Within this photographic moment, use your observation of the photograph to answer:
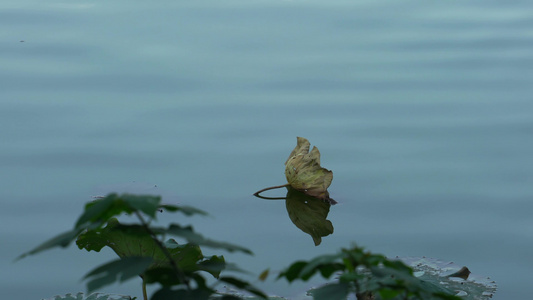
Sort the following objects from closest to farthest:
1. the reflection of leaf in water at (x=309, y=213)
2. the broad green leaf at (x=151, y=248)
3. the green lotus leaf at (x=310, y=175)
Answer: the broad green leaf at (x=151, y=248) → the reflection of leaf in water at (x=309, y=213) → the green lotus leaf at (x=310, y=175)

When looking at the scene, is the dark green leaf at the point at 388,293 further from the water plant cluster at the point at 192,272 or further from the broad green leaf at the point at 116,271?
the broad green leaf at the point at 116,271

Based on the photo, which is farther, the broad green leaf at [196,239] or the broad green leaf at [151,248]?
the broad green leaf at [151,248]

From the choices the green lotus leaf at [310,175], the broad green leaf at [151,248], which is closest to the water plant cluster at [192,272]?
the broad green leaf at [151,248]

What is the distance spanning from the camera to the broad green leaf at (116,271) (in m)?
0.88

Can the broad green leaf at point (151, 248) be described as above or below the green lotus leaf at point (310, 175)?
below

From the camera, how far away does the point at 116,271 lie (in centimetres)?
89

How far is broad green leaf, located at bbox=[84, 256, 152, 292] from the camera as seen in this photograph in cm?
88

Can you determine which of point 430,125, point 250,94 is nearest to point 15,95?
point 250,94

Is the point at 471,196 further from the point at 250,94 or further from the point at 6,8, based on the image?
the point at 6,8

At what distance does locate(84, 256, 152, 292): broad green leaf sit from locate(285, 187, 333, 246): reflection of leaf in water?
126 centimetres

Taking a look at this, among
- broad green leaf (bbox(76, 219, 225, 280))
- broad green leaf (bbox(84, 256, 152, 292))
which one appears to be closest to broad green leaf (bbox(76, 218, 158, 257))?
broad green leaf (bbox(76, 219, 225, 280))

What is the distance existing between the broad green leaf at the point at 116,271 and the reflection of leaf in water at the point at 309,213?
1.26 metres

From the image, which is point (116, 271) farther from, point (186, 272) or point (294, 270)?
point (294, 270)

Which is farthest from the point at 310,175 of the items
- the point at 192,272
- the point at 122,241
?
the point at 192,272
